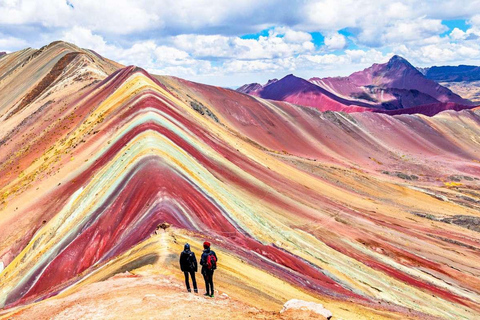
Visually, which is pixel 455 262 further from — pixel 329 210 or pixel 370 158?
pixel 370 158

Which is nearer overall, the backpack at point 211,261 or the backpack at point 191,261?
the backpack at point 211,261

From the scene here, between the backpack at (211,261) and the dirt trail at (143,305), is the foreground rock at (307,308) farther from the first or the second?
the backpack at (211,261)

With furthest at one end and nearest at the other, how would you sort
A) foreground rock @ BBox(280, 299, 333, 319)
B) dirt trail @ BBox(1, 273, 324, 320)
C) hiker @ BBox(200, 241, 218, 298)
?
hiker @ BBox(200, 241, 218, 298)
foreground rock @ BBox(280, 299, 333, 319)
dirt trail @ BBox(1, 273, 324, 320)

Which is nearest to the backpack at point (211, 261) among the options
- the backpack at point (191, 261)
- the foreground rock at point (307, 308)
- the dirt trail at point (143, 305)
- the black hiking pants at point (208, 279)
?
the black hiking pants at point (208, 279)

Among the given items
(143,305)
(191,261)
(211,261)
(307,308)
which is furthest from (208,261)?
(307,308)

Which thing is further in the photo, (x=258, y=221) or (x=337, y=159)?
(x=337, y=159)

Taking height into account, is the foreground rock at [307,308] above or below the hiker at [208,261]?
below

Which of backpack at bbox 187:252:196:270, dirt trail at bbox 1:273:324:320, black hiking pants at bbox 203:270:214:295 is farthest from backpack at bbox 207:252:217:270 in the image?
dirt trail at bbox 1:273:324:320

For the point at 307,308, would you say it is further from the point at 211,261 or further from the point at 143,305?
the point at 143,305

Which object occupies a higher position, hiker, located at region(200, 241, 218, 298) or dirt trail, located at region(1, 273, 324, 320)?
hiker, located at region(200, 241, 218, 298)

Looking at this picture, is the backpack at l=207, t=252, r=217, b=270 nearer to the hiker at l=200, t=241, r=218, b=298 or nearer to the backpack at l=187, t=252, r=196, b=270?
the hiker at l=200, t=241, r=218, b=298

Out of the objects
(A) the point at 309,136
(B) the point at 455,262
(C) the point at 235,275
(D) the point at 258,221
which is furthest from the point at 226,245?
(A) the point at 309,136
